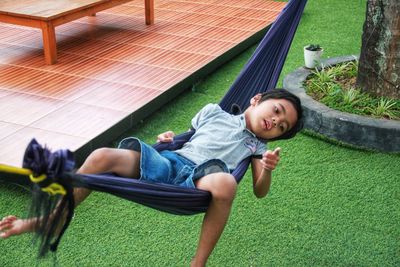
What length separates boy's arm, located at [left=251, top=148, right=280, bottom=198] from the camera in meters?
1.89

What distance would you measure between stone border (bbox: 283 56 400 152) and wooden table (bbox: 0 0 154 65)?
1.84 m

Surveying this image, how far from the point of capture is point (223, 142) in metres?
2.18

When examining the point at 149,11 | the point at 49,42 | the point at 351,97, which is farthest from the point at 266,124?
the point at 149,11

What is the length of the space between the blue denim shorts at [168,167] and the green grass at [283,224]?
1.32 ft

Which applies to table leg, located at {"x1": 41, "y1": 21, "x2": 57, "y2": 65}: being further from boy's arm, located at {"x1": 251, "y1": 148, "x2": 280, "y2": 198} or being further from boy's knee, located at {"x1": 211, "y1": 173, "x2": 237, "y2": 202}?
boy's knee, located at {"x1": 211, "y1": 173, "x2": 237, "y2": 202}

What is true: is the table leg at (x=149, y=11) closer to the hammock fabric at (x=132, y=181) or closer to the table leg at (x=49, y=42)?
the table leg at (x=49, y=42)

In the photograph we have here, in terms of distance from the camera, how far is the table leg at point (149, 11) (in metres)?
4.98

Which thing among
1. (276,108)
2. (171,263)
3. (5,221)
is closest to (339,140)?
(276,108)

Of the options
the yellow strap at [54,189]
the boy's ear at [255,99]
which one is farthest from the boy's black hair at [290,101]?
the yellow strap at [54,189]

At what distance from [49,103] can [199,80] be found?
3.69 ft

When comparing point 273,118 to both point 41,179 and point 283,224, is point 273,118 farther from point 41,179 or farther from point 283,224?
point 41,179

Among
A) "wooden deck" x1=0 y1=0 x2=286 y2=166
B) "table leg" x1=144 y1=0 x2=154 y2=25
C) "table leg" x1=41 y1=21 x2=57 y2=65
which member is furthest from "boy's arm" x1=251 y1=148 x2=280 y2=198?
"table leg" x1=144 y1=0 x2=154 y2=25

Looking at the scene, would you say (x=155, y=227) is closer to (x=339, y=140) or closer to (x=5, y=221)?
(x=5, y=221)

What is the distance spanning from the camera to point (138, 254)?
2256 millimetres
